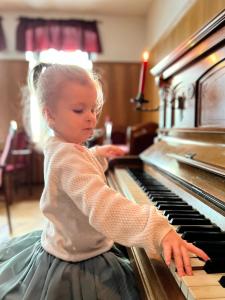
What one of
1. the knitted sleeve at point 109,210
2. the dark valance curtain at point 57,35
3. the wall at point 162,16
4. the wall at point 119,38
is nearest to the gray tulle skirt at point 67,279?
the knitted sleeve at point 109,210

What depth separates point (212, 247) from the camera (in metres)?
0.65

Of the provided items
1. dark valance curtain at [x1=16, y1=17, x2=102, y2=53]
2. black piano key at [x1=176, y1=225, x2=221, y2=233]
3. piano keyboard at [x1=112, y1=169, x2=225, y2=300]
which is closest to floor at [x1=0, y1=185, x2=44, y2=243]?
piano keyboard at [x1=112, y1=169, x2=225, y2=300]

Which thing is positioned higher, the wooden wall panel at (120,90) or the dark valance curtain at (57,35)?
the dark valance curtain at (57,35)

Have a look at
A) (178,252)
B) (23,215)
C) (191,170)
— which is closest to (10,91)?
(23,215)

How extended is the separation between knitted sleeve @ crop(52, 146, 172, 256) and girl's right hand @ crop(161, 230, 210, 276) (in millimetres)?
15

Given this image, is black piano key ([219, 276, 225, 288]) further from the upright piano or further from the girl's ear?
the girl's ear

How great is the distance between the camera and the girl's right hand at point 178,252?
1.87ft

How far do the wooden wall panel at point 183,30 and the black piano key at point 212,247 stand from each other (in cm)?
133

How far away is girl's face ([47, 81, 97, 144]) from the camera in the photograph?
84cm

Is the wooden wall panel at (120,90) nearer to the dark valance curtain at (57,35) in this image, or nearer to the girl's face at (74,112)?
the dark valance curtain at (57,35)

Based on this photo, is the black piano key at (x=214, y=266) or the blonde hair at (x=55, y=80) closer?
the black piano key at (x=214, y=266)

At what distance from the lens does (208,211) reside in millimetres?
875

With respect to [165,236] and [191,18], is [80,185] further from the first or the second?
[191,18]

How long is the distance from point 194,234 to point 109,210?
221 mm
